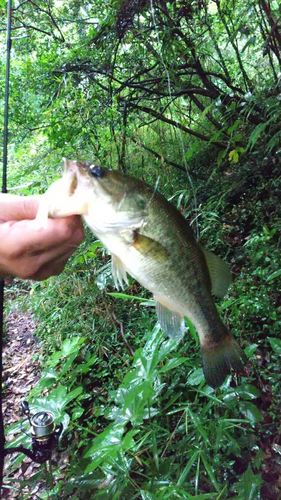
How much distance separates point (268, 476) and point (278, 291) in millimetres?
1251

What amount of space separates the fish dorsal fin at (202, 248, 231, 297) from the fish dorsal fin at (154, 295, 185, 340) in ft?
0.65

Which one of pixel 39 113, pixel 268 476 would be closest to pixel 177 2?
pixel 39 113

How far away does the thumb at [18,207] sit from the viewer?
133 centimetres

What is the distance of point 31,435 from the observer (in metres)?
2.09

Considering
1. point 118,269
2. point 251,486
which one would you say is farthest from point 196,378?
point 118,269

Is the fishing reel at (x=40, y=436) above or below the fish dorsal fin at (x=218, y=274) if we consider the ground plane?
below

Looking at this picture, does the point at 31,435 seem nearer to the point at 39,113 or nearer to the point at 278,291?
the point at 278,291

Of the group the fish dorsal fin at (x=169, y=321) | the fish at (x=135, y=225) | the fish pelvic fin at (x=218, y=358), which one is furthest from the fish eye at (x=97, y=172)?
the fish pelvic fin at (x=218, y=358)

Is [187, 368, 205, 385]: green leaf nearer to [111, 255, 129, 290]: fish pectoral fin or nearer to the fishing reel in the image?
the fishing reel

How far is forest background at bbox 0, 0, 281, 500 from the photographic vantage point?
1.97 m

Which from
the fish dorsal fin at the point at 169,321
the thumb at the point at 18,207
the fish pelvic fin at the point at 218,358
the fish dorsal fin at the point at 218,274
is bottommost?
the fish pelvic fin at the point at 218,358

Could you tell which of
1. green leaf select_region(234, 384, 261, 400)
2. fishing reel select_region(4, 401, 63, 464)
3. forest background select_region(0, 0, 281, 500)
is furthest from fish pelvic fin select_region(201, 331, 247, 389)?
fishing reel select_region(4, 401, 63, 464)

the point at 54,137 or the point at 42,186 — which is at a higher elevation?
the point at 54,137

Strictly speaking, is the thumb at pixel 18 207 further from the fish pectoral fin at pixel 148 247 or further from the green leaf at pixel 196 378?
the green leaf at pixel 196 378
